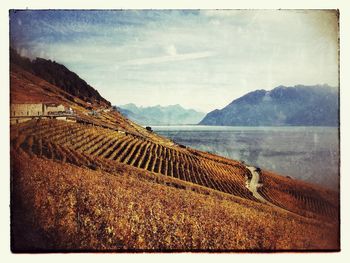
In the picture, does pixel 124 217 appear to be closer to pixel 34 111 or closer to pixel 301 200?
pixel 34 111

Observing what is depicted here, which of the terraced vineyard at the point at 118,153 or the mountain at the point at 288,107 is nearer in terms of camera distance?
the terraced vineyard at the point at 118,153

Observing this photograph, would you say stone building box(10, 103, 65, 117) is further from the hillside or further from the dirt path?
the dirt path

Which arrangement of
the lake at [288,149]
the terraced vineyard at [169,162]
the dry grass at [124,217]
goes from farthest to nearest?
the lake at [288,149]
the terraced vineyard at [169,162]
the dry grass at [124,217]

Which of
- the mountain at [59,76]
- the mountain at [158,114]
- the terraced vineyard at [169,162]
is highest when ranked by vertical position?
the mountain at [59,76]

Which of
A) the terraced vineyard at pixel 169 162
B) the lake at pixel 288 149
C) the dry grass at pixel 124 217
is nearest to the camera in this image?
the dry grass at pixel 124 217

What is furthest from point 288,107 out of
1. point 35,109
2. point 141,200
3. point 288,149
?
point 35,109

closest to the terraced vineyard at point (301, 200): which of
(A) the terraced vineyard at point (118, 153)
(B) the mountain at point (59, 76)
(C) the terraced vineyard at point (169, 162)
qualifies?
(C) the terraced vineyard at point (169, 162)

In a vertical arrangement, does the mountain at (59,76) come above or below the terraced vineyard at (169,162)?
above

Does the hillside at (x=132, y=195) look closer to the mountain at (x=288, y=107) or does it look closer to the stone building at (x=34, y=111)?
the stone building at (x=34, y=111)
